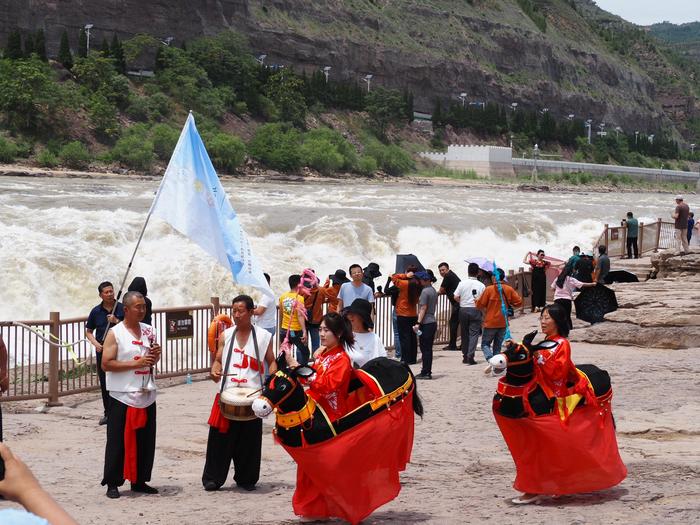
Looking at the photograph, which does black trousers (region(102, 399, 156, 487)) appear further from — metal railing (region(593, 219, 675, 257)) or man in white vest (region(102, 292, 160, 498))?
metal railing (region(593, 219, 675, 257))

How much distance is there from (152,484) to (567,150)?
137 m

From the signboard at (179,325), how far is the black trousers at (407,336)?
2.51m

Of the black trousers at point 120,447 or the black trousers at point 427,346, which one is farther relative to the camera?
the black trousers at point 427,346

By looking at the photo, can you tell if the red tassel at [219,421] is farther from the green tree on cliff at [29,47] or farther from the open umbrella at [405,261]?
the green tree on cliff at [29,47]

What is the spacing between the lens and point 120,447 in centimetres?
732

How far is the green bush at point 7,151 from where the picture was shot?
60.8 m

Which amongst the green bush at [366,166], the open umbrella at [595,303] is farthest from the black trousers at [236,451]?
the green bush at [366,166]

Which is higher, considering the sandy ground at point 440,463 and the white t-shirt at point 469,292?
the white t-shirt at point 469,292

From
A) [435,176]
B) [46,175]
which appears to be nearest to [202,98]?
[435,176]

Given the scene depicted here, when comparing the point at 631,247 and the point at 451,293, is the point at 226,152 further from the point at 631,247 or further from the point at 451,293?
the point at 451,293

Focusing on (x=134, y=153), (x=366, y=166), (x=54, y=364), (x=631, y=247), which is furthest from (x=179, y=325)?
(x=366, y=166)

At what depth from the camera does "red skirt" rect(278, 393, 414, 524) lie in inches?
244

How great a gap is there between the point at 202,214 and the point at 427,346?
197 inches

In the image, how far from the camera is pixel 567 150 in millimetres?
140500
